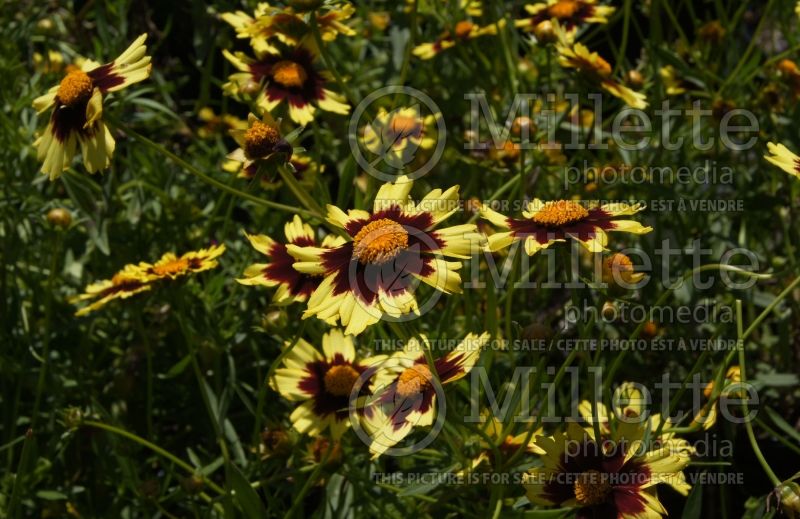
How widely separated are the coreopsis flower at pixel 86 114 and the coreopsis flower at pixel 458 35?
0.75 m

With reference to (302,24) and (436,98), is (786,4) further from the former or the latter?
(302,24)

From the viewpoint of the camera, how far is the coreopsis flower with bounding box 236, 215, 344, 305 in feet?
3.47

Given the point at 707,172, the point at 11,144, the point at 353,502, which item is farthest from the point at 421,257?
the point at 11,144

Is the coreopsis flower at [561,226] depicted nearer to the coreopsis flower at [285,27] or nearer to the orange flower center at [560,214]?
the orange flower center at [560,214]

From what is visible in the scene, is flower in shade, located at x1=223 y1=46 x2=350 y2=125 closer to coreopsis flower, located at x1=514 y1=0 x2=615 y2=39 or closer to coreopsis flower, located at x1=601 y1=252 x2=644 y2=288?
coreopsis flower, located at x1=514 y1=0 x2=615 y2=39

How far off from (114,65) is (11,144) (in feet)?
2.18

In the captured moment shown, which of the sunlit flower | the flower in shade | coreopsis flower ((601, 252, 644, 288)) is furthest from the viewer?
the sunlit flower

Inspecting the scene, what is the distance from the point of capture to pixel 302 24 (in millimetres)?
1304

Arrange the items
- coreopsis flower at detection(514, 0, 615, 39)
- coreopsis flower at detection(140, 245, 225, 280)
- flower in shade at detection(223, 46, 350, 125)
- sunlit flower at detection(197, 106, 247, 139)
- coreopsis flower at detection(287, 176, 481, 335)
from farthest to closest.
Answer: sunlit flower at detection(197, 106, 247, 139), coreopsis flower at detection(514, 0, 615, 39), flower in shade at detection(223, 46, 350, 125), coreopsis flower at detection(140, 245, 225, 280), coreopsis flower at detection(287, 176, 481, 335)

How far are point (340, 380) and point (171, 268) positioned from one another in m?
0.28

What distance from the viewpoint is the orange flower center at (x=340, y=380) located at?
3.73 feet

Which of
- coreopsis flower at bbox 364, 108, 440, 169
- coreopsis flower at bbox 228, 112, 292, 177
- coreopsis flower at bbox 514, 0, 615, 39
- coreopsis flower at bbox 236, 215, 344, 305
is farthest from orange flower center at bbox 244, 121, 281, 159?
coreopsis flower at bbox 514, 0, 615, 39

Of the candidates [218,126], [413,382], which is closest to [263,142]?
[413,382]

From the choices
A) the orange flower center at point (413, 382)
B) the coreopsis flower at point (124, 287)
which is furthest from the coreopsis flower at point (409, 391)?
the coreopsis flower at point (124, 287)
